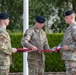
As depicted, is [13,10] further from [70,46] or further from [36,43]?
[70,46]

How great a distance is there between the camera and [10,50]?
27.5 ft

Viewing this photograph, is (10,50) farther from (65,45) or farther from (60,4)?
(60,4)

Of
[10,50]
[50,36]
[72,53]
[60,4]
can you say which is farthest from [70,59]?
[60,4]

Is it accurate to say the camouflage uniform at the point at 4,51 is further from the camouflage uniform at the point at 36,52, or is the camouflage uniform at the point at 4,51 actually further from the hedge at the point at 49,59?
the hedge at the point at 49,59

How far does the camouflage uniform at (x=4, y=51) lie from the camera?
27.1 ft

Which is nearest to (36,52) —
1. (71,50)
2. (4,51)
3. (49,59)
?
(71,50)

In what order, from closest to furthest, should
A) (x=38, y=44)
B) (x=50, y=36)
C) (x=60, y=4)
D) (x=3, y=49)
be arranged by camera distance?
(x=3, y=49) → (x=38, y=44) → (x=50, y=36) → (x=60, y=4)

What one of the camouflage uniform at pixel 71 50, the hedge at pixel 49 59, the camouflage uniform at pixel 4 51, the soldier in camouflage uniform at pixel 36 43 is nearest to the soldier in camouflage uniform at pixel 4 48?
the camouflage uniform at pixel 4 51

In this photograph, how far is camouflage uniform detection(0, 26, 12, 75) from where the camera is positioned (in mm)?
8258

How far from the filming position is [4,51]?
326 inches

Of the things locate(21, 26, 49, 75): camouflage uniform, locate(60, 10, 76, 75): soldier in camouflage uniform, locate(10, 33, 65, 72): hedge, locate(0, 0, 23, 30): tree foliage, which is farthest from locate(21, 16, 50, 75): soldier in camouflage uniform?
locate(0, 0, 23, 30): tree foliage

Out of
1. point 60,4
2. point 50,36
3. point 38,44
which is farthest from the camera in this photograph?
point 60,4

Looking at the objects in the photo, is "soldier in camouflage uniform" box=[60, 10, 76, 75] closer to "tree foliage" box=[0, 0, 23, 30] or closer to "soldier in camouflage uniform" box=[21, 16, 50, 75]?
"soldier in camouflage uniform" box=[21, 16, 50, 75]

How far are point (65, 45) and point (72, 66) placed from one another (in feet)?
1.49
